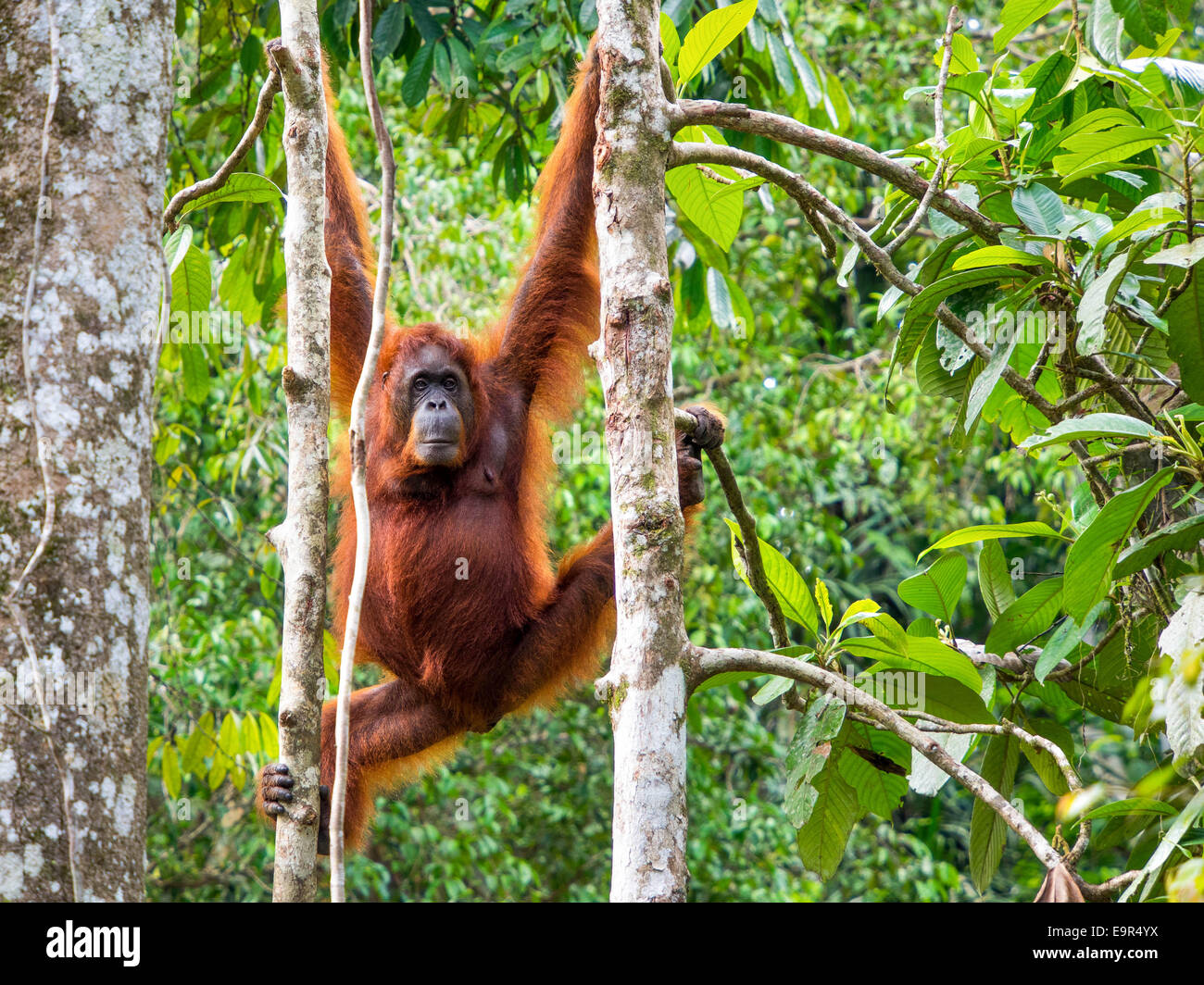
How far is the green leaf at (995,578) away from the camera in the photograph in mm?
2807

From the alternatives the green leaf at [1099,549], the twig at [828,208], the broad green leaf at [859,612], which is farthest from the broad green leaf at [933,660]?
the twig at [828,208]

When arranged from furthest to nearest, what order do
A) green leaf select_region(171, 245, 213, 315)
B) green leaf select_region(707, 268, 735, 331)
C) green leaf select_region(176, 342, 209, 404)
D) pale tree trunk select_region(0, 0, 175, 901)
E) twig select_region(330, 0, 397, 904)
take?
1. green leaf select_region(707, 268, 735, 331)
2. green leaf select_region(176, 342, 209, 404)
3. green leaf select_region(171, 245, 213, 315)
4. twig select_region(330, 0, 397, 904)
5. pale tree trunk select_region(0, 0, 175, 901)

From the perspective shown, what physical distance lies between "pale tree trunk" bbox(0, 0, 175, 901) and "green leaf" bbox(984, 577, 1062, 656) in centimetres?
187

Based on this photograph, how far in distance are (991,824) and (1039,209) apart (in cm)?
142

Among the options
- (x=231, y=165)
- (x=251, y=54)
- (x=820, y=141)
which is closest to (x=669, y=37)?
(x=820, y=141)

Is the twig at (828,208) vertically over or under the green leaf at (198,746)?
over

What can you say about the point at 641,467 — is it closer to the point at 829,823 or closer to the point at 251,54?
the point at 829,823

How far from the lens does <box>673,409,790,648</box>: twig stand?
2.32 m

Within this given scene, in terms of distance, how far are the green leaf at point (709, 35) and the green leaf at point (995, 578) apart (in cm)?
132

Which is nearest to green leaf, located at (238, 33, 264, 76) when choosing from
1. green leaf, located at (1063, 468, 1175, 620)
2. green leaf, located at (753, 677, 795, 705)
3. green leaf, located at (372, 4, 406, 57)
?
green leaf, located at (372, 4, 406, 57)

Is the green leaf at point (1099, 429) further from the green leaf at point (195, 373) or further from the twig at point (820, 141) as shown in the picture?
the green leaf at point (195, 373)

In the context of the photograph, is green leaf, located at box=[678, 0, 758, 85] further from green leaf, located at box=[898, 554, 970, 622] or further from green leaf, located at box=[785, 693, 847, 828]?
green leaf, located at box=[785, 693, 847, 828]

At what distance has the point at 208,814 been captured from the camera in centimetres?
726
